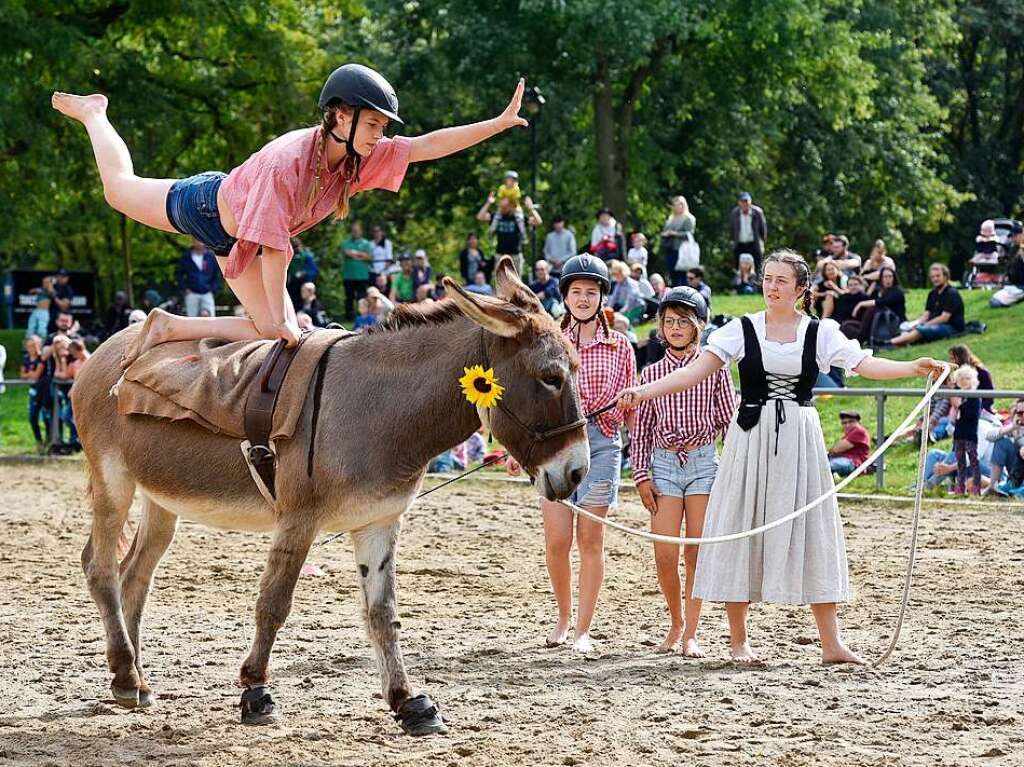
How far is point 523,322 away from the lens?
611 centimetres

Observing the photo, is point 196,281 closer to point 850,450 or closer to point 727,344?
point 850,450

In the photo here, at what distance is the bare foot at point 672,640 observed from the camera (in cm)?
810

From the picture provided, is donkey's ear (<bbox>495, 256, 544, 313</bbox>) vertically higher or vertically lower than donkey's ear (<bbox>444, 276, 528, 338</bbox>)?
higher

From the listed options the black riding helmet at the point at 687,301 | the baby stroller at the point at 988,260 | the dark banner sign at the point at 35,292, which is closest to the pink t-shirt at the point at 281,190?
the black riding helmet at the point at 687,301

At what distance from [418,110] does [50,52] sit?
1076 cm

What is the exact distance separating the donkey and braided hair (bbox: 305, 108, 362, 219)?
596 millimetres

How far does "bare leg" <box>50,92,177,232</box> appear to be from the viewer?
6902mm

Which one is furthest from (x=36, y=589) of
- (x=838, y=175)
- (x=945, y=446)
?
(x=838, y=175)

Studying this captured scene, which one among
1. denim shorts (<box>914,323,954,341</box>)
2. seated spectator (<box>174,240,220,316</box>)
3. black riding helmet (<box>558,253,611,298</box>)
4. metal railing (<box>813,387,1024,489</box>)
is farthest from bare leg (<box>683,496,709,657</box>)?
seated spectator (<box>174,240,220,316</box>)

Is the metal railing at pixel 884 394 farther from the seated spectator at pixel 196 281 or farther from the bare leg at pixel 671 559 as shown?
the seated spectator at pixel 196 281

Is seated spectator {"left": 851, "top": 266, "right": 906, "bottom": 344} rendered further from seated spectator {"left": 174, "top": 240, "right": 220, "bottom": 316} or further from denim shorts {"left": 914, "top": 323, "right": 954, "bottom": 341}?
seated spectator {"left": 174, "top": 240, "right": 220, "bottom": 316}

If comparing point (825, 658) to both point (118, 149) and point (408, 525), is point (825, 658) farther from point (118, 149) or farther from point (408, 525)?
point (408, 525)

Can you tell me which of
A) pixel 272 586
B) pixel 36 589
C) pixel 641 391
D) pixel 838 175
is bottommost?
pixel 36 589

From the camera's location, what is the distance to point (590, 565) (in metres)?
8.44
